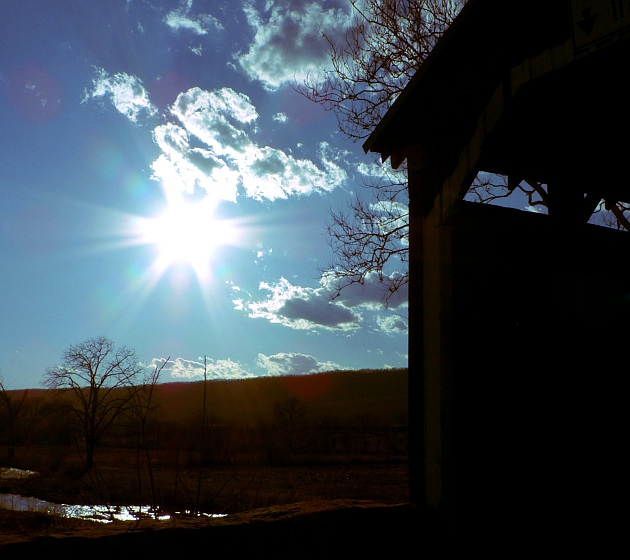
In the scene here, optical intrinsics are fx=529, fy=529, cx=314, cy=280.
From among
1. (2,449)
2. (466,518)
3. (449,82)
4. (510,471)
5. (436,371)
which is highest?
(449,82)

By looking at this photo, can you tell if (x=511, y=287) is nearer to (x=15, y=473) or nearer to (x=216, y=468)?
(x=216, y=468)

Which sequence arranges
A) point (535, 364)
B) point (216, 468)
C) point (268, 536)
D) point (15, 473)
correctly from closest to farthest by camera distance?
point (268, 536) < point (535, 364) < point (216, 468) < point (15, 473)

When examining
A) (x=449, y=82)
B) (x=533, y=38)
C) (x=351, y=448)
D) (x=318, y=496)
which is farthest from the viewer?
(x=351, y=448)

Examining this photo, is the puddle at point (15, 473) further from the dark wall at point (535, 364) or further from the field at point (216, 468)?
the dark wall at point (535, 364)

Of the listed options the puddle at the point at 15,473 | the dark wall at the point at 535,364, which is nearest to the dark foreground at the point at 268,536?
the dark wall at the point at 535,364

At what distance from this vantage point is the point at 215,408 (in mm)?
73750

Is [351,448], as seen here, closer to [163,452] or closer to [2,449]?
[163,452]

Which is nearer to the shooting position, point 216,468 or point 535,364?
point 535,364

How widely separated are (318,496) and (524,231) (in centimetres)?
1038

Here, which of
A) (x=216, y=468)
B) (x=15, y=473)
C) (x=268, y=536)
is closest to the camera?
(x=268, y=536)

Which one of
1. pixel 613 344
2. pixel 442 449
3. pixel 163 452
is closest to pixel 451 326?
pixel 442 449

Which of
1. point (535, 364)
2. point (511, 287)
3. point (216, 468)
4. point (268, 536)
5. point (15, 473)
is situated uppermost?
point (511, 287)

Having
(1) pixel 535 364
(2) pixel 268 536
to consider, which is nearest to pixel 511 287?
(1) pixel 535 364

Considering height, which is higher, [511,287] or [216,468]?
[511,287]
